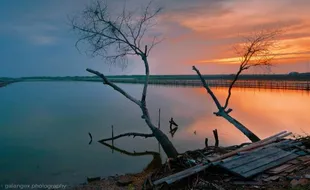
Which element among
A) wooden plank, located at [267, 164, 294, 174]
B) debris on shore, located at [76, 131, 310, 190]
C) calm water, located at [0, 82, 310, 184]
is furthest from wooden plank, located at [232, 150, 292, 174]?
calm water, located at [0, 82, 310, 184]

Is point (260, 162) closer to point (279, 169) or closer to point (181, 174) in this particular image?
point (279, 169)

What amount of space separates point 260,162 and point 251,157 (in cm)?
46

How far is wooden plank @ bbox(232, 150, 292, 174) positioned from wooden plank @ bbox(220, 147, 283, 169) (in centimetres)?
13

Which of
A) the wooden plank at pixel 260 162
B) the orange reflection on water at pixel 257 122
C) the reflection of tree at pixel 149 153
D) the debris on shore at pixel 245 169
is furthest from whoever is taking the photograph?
the orange reflection on water at pixel 257 122

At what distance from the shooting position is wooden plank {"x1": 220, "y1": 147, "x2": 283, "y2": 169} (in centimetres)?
901

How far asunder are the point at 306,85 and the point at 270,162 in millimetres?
55128

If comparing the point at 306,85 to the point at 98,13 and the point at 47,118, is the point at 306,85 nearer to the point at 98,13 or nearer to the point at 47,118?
the point at 47,118

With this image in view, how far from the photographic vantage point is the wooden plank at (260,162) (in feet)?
28.7

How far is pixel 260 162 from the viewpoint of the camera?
9.20 m

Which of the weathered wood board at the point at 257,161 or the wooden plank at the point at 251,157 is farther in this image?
the wooden plank at the point at 251,157

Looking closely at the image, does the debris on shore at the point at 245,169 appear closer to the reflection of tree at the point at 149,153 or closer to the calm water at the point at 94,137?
the reflection of tree at the point at 149,153

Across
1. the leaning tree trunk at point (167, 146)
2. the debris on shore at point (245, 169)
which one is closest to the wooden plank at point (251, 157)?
the debris on shore at point (245, 169)

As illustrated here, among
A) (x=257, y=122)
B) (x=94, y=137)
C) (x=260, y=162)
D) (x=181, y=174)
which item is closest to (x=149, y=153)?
(x=94, y=137)

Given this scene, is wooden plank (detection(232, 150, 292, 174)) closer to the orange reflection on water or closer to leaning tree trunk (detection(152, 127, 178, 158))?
leaning tree trunk (detection(152, 127, 178, 158))
